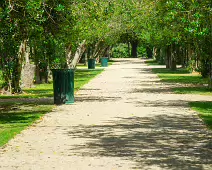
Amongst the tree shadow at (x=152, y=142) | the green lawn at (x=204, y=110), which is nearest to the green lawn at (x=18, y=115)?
the tree shadow at (x=152, y=142)

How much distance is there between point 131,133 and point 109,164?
367cm

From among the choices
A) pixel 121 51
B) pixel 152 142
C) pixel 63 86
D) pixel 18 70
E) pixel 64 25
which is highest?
pixel 64 25

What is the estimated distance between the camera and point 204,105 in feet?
66.4

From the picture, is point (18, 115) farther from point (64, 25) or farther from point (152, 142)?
point (152, 142)

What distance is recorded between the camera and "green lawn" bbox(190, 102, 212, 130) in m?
15.7

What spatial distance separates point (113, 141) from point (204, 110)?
6.91m

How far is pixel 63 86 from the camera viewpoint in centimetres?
2089

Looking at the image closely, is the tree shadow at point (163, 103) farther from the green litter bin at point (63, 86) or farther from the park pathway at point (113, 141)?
the green litter bin at point (63, 86)

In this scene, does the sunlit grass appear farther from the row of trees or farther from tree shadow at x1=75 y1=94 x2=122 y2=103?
tree shadow at x1=75 y1=94 x2=122 y2=103

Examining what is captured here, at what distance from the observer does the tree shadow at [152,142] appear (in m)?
10.0

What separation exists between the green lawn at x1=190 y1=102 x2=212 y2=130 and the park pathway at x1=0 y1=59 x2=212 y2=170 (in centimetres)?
27

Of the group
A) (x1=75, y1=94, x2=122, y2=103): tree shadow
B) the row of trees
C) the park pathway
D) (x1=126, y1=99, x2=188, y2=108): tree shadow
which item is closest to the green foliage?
the row of trees

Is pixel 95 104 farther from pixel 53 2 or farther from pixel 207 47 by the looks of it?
pixel 207 47

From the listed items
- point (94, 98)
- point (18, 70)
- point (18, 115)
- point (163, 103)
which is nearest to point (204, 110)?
point (163, 103)
